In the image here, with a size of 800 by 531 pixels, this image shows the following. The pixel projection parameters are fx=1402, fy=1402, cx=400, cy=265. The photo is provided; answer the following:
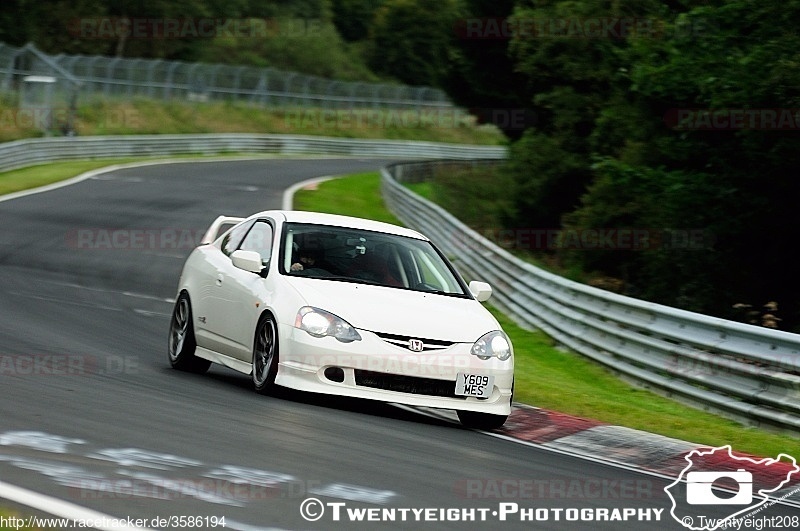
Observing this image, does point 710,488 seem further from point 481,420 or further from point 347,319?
point 347,319

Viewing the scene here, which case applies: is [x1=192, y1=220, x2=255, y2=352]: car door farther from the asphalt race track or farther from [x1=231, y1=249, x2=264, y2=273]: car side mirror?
[x1=231, y1=249, x2=264, y2=273]: car side mirror

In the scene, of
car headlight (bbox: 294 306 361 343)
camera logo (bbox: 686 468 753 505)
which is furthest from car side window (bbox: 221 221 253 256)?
camera logo (bbox: 686 468 753 505)

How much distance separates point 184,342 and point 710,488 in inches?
211

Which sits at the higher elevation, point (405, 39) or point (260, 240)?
point (405, 39)

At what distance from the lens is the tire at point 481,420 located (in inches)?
393

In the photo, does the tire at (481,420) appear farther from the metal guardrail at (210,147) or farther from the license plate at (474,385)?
the metal guardrail at (210,147)

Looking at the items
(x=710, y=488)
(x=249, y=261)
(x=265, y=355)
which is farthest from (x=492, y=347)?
(x=710, y=488)

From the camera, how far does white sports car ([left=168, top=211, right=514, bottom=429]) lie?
→ 960 centimetres

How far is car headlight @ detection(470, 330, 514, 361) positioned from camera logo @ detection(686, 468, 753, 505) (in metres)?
1.93

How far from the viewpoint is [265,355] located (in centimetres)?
1009

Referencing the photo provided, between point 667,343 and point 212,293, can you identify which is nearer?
point 212,293

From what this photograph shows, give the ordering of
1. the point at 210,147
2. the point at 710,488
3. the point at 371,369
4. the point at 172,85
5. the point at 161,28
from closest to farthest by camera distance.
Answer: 1. the point at 710,488
2. the point at 371,369
3. the point at 210,147
4. the point at 172,85
5. the point at 161,28

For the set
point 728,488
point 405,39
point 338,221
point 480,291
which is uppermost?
point 405,39

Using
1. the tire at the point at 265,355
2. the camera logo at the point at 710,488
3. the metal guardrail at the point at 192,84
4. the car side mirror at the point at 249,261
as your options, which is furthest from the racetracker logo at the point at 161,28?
the camera logo at the point at 710,488
